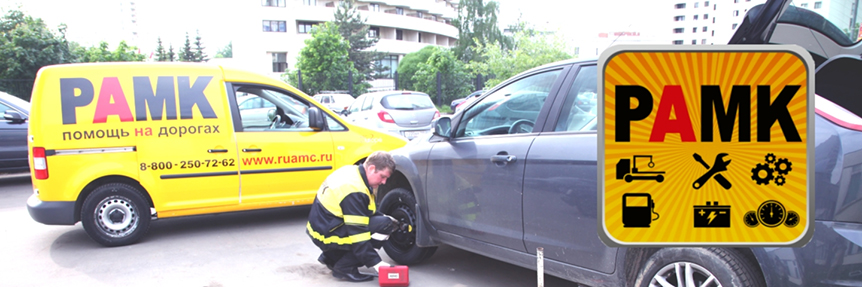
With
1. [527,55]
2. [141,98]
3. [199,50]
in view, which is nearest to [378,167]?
[141,98]

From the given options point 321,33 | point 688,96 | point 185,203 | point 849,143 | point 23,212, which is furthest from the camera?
point 321,33

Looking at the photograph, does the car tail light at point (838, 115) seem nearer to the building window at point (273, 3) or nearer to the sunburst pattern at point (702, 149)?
the sunburst pattern at point (702, 149)

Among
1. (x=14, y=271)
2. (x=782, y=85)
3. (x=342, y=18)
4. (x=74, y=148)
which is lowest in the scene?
(x=14, y=271)

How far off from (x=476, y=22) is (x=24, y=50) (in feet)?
143

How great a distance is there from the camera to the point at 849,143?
252 centimetres

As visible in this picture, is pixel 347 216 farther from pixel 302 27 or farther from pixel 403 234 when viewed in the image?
pixel 302 27

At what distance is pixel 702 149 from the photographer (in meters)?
1.41

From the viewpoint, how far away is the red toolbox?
15.0 feet

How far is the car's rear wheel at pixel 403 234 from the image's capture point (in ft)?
16.5

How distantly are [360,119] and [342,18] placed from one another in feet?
Answer: 138

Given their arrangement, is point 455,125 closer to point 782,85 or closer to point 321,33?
point 782,85

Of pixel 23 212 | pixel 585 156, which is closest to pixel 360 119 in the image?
pixel 23 212

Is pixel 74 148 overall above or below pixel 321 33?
below

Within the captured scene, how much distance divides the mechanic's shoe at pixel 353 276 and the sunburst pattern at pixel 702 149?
3620 millimetres
